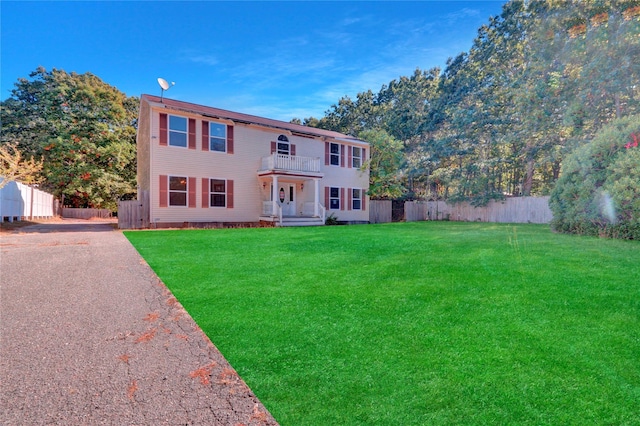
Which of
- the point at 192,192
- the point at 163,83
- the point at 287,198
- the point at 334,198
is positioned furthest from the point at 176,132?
the point at 334,198

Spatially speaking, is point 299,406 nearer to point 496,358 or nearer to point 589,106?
point 496,358

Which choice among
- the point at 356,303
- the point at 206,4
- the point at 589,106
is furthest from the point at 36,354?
the point at 589,106

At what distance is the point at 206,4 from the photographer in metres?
12.0

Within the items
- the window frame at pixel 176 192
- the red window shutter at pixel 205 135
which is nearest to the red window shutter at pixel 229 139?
the red window shutter at pixel 205 135

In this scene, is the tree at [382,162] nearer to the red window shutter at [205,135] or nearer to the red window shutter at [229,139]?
the red window shutter at [229,139]

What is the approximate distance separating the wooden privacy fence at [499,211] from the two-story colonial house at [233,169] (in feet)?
27.1

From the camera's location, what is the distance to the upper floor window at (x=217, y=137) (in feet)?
53.2

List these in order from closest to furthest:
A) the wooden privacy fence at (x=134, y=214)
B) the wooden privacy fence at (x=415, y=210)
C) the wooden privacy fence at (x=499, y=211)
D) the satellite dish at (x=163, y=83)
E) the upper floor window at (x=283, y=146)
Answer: the wooden privacy fence at (x=134, y=214), the satellite dish at (x=163, y=83), the upper floor window at (x=283, y=146), the wooden privacy fence at (x=499, y=211), the wooden privacy fence at (x=415, y=210)

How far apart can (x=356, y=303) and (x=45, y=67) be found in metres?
41.5

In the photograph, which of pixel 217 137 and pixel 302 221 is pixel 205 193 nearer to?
pixel 217 137

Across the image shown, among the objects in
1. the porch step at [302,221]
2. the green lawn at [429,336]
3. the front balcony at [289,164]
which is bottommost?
the green lawn at [429,336]

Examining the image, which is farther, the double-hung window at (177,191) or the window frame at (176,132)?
the double-hung window at (177,191)

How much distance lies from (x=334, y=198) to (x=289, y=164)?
4.31 meters

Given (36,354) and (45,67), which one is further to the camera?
(45,67)
